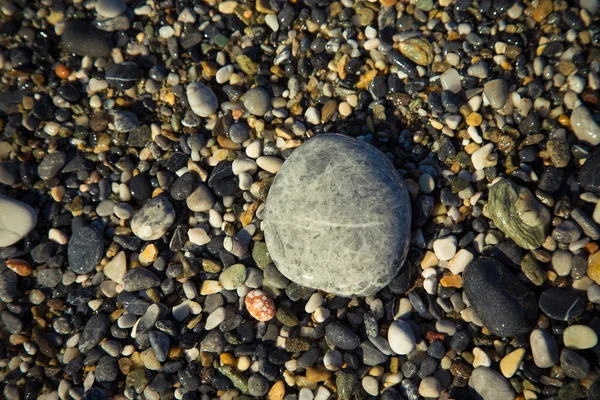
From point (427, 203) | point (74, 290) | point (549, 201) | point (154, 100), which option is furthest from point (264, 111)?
point (549, 201)

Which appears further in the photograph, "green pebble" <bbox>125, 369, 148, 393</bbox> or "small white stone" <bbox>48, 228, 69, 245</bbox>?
"small white stone" <bbox>48, 228, 69, 245</bbox>

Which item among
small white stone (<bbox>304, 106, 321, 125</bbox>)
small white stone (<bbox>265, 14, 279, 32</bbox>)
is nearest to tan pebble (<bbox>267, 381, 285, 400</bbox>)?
small white stone (<bbox>304, 106, 321, 125</bbox>)

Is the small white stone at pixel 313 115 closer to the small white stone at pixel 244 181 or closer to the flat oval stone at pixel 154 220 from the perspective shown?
the small white stone at pixel 244 181

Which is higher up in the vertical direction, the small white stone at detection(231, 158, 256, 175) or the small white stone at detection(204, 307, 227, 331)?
the small white stone at detection(231, 158, 256, 175)

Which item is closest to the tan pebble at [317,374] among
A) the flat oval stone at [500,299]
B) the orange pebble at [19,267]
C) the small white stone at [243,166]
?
the flat oval stone at [500,299]

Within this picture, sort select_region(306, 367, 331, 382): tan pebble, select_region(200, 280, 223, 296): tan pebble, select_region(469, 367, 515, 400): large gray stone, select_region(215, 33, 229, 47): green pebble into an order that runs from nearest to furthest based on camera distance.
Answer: select_region(469, 367, 515, 400): large gray stone, select_region(306, 367, 331, 382): tan pebble, select_region(200, 280, 223, 296): tan pebble, select_region(215, 33, 229, 47): green pebble

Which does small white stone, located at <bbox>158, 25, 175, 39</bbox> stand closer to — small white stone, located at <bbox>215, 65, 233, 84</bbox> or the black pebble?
small white stone, located at <bbox>215, 65, 233, 84</bbox>

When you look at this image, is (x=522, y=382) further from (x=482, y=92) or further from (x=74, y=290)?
(x=74, y=290)
